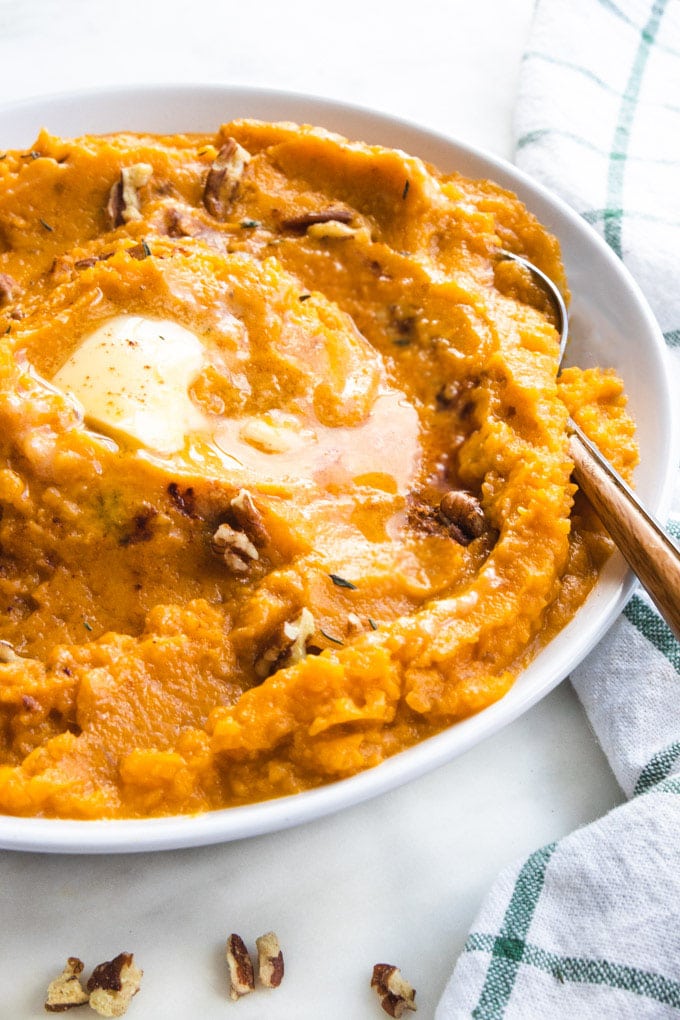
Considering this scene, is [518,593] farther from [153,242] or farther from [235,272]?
[153,242]

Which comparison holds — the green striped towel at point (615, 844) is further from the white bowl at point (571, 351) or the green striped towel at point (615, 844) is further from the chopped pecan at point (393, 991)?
the white bowl at point (571, 351)

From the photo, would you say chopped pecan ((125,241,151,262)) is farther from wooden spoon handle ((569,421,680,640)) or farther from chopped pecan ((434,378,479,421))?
wooden spoon handle ((569,421,680,640))

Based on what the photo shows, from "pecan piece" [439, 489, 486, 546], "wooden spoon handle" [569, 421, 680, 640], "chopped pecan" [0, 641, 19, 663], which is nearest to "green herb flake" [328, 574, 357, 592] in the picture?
"pecan piece" [439, 489, 486, 546]

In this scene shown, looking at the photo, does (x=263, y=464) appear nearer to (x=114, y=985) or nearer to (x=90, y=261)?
(x=90, y=261)

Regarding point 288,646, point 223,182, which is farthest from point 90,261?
point 288,646

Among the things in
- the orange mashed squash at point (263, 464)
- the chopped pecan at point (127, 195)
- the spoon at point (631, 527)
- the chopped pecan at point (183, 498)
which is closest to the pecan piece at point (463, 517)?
the orange mashed squash at point (263, 464)

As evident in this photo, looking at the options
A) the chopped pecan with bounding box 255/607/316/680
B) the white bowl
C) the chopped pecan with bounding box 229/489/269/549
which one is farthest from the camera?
the chopped pecan with bounding box 229/489/269/549
